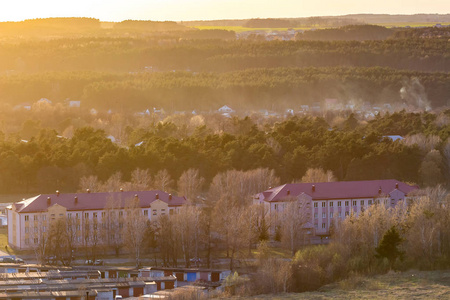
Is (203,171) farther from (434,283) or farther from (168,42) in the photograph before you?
(168,42)

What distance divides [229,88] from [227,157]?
4067cm

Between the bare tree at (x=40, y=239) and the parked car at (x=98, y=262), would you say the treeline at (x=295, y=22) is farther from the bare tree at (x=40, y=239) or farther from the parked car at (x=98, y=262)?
the parked car at (x=98, y=262)

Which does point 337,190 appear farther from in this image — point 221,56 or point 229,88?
point 221,56

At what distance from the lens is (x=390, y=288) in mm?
32375

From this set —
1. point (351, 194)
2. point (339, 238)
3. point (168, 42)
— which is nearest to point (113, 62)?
point (168, 42)

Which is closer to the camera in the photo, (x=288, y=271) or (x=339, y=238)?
(x=288, y=271)

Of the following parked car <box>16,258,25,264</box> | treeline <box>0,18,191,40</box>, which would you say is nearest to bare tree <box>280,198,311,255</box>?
parked car <box>16,258,25,264</box>

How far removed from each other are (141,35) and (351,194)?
85.4 m

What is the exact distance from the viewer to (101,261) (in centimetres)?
3631

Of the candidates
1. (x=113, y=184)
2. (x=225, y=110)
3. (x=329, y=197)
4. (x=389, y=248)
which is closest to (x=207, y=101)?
(x=225, y=110)

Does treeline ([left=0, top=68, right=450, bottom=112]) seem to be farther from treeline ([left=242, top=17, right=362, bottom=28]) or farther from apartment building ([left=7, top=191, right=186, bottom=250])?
treeline ([left=242, top=17, right=362, bottom=28])

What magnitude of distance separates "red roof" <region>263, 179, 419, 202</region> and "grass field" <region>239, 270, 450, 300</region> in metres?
8.58

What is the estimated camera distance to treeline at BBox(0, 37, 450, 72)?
104 metres

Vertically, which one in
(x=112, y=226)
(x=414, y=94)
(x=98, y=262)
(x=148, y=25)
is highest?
(x=148, y=25)
